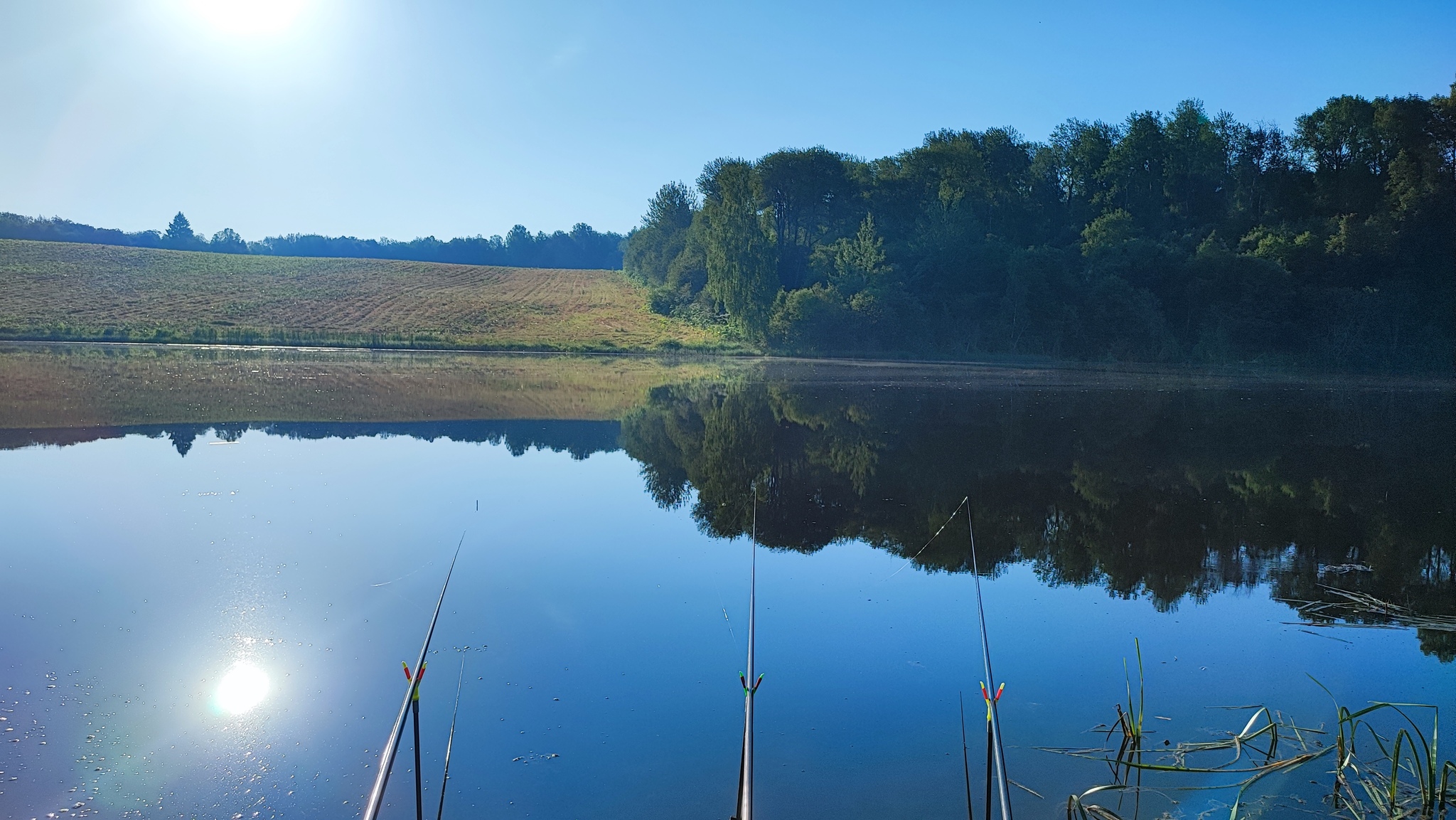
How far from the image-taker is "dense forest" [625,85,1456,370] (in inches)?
1786

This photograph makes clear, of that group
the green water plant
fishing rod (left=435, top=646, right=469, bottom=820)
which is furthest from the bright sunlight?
the green water plant

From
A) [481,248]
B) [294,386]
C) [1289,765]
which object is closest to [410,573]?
[1289,765]

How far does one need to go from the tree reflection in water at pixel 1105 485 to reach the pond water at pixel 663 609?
8 cm

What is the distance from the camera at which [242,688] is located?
561 cm

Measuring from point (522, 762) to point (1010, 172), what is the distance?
6187cm

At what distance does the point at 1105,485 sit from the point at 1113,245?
41164 mm

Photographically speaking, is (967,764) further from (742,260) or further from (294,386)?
(742,260)

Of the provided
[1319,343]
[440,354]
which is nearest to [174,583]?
[440,354]

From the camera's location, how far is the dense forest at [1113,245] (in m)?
45.4

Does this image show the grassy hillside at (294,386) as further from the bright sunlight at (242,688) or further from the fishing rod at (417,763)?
the fishing rod at (417,763)

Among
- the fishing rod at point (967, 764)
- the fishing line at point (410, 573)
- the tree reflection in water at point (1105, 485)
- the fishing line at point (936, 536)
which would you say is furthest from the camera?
the tree reflection in water at point (1105, 485)

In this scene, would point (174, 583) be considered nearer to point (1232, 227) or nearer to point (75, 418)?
point (75, 418)

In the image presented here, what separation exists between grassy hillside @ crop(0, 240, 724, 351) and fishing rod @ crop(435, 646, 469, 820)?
4280 centimetres

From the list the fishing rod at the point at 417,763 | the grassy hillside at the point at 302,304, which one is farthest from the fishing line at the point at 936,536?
the grassy hillside at the point at 302,304
